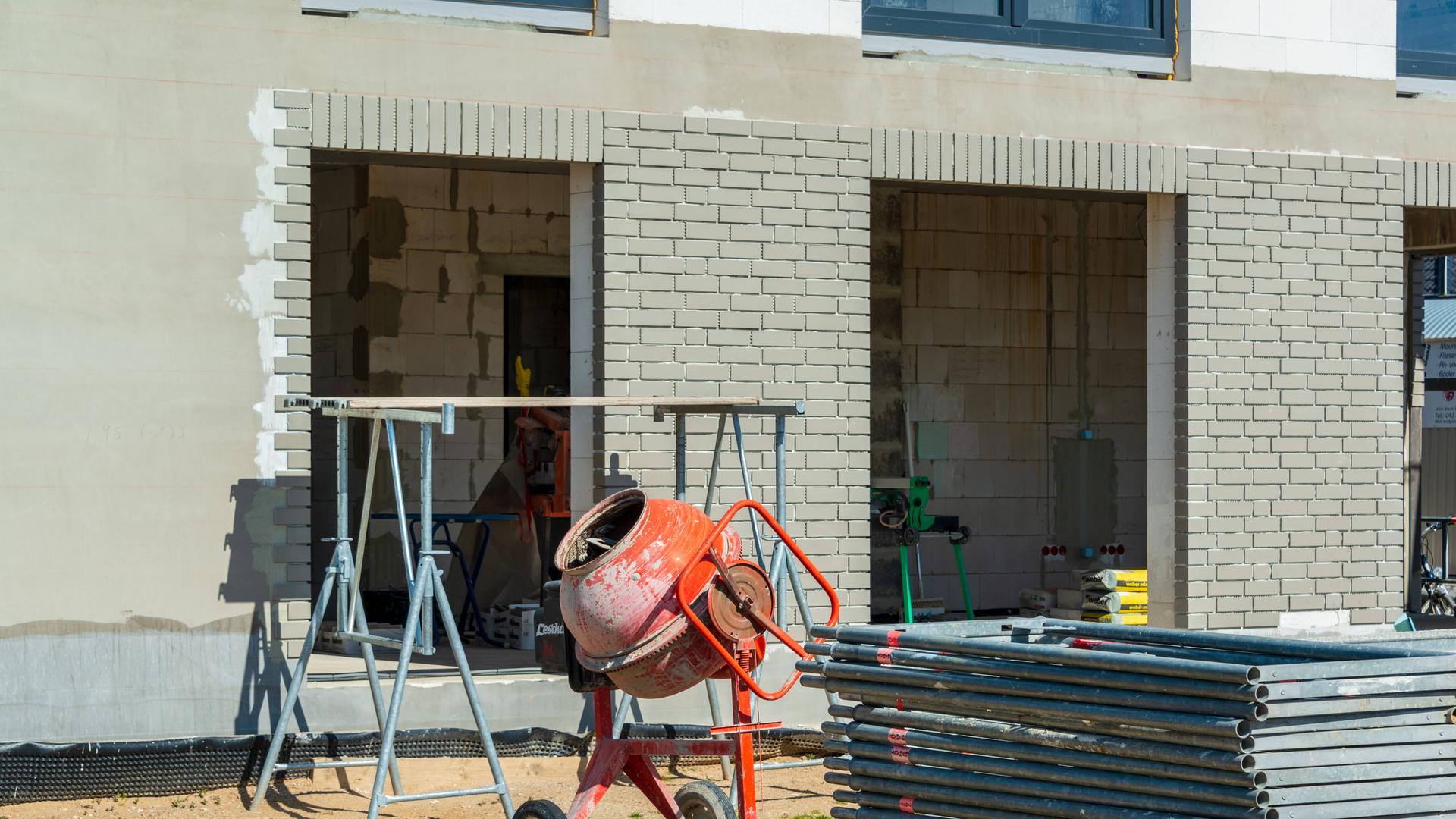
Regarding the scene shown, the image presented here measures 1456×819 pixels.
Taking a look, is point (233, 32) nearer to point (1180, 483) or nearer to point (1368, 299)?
point (1180, 483)

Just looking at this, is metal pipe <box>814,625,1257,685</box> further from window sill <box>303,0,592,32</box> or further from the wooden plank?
window sill <box>303,0,592,32</box>

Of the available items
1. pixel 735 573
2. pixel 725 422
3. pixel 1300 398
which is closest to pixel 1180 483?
pixel 1300 398

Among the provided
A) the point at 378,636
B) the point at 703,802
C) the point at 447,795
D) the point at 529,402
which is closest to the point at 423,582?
the point at 378,636

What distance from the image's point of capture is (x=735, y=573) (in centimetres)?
673

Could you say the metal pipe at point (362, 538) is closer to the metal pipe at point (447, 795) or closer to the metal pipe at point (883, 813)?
the metal pipe at point (447, 795)

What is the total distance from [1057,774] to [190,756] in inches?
184

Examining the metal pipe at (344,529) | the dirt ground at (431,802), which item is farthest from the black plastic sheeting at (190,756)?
the metal pipe at (344,529)

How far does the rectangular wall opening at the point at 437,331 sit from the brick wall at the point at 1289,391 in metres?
4.75

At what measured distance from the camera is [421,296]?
507 inches

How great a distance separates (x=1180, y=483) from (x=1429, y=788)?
508cm

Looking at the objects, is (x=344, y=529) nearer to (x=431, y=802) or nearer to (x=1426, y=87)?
(x=431, y=802)

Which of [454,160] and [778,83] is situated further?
[454,160]

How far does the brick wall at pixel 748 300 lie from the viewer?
9.14 m

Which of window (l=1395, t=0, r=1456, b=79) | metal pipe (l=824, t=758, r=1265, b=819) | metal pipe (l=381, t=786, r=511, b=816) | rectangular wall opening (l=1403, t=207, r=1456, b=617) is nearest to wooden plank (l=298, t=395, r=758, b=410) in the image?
metal pipe (l=381, t=786, r=511, b=816)
